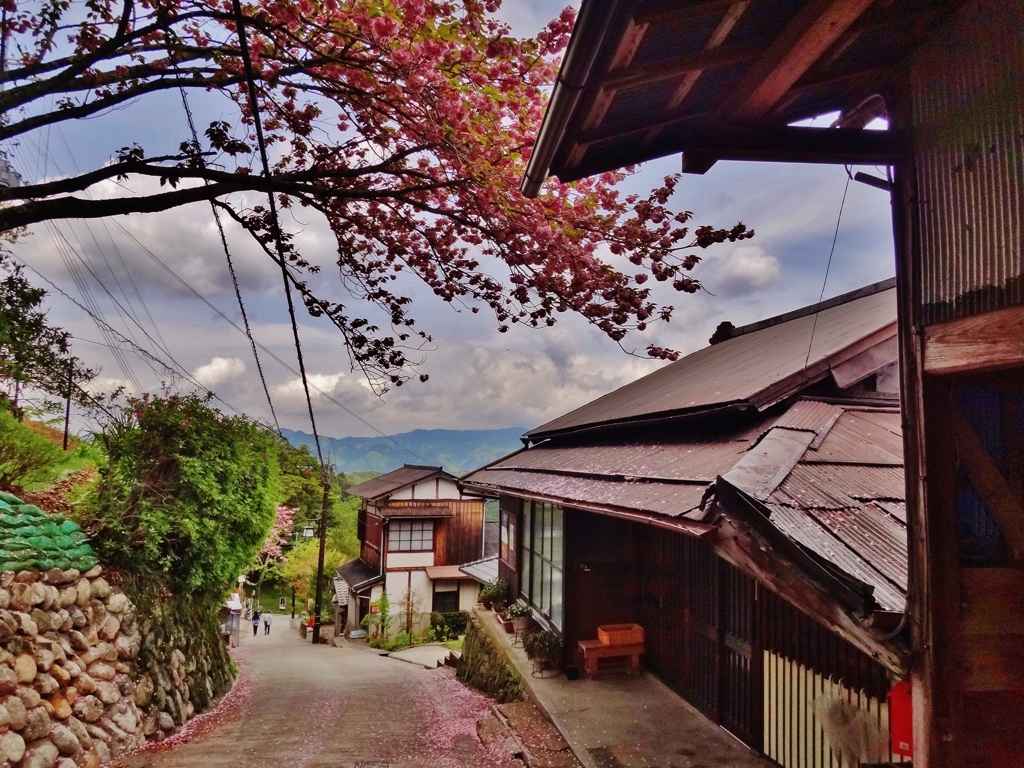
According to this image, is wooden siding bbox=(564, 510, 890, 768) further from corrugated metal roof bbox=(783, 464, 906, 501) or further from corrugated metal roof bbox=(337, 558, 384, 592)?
corrugated metal roof bbox=(337, 558, 384, 592)

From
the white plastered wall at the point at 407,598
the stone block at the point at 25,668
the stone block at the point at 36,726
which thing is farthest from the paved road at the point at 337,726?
the white plastered wall at the point at 407,598

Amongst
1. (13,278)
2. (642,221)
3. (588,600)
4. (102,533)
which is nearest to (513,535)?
(588,600)

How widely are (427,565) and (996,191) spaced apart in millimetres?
26547

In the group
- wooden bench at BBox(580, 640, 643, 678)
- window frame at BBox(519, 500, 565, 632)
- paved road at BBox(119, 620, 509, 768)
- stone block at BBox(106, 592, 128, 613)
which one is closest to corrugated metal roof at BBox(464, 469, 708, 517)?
window frame at BBox(519, 500, 565, 632)

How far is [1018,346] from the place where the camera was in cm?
235

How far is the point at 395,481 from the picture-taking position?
92.1 ft

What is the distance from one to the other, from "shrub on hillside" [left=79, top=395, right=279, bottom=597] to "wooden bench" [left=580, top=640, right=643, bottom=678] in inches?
248

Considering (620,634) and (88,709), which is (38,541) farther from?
(620,634)

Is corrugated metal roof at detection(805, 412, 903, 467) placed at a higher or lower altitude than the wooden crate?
higher

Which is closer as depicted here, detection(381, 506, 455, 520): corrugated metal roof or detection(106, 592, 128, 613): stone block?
detection(106, 592, 128, 613): stone block

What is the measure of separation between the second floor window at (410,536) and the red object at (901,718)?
25.0 meters

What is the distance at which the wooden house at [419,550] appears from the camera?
26.0m

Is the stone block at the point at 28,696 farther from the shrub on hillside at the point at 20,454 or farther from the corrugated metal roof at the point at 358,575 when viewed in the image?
the corrugated metal roof at the point at 358,575

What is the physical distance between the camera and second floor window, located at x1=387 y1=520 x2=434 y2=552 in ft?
86.5
